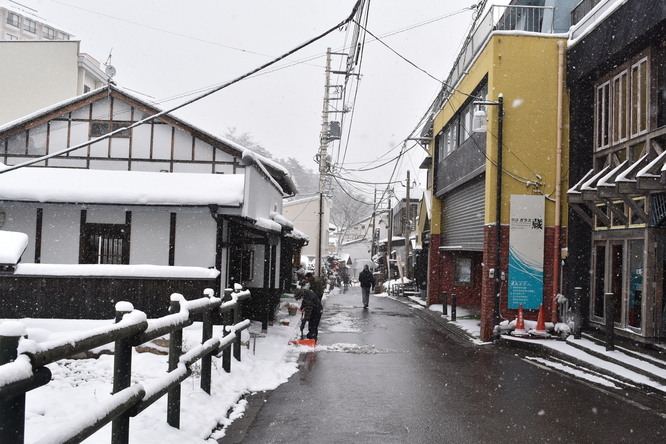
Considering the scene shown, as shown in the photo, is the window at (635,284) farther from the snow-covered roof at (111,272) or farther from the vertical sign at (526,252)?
the snow-covered roof at (111,272)

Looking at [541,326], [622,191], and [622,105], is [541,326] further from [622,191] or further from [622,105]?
[622,105]

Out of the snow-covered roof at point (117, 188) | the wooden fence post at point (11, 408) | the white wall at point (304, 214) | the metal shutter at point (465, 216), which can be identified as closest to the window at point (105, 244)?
the snow-covered roof at point (117, 188)

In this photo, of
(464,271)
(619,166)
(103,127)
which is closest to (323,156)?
(464,271)

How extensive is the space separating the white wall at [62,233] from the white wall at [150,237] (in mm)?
1430

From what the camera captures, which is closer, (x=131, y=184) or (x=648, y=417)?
(x=648, y=417)

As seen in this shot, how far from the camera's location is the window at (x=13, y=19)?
74688mm

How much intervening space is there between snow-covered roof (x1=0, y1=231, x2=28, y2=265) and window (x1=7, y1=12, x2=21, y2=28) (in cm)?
7766

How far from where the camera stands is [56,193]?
43.1 feet

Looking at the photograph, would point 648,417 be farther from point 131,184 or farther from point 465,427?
point 131,184

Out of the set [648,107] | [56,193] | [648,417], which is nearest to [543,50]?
[648,107]

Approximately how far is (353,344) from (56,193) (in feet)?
26.1

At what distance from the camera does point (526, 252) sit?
1455 centimetres

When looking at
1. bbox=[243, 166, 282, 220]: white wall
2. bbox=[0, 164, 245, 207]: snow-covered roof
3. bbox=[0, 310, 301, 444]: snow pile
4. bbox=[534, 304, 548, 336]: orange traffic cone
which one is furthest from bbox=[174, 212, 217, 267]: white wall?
bbox=[534, 304, 548, 336]: orange traffic cone

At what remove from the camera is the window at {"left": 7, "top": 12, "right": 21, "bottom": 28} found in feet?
245
